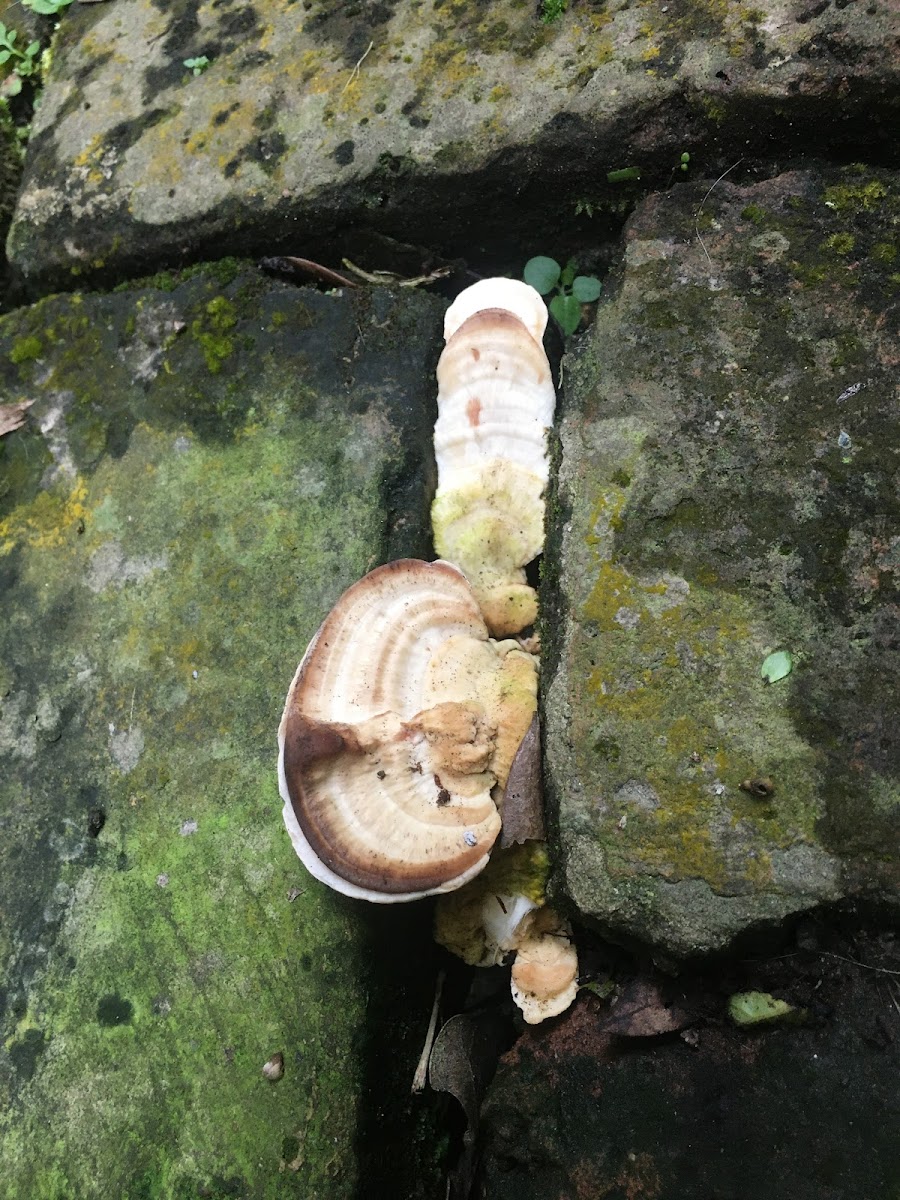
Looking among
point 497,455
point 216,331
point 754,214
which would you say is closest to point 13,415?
point 216,331

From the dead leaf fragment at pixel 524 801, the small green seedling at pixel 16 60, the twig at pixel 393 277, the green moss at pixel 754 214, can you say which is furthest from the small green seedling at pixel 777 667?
the small green seedling at pixel 16 60

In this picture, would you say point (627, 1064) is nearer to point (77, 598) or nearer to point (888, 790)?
point (888, 790)

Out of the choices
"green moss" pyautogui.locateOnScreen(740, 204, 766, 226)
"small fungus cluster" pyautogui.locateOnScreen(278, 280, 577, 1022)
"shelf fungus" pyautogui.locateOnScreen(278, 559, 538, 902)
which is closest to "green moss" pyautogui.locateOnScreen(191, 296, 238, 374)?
"small fungus cluster" pyautogui.locateOnScreen(278, 280, 577, 1022)

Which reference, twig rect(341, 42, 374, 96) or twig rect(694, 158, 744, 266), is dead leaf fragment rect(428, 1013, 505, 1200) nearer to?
twig rect(694, 158, 744, 266)

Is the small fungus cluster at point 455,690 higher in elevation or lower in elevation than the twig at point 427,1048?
higher

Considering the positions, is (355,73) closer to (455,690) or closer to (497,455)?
(497,455)

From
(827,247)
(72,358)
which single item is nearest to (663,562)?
(827,247)

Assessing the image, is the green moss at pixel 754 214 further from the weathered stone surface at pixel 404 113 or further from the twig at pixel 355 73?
the twig at pixel 355 73

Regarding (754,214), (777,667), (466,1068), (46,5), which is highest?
(46,5)
